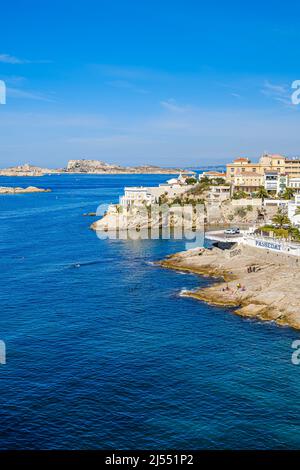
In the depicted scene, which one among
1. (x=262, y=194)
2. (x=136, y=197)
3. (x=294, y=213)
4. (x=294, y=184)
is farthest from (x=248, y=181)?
(x=294, y=213)

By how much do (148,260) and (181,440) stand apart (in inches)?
1762

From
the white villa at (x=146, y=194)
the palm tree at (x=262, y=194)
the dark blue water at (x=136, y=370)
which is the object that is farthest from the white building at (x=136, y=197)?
the dark blue water at (x=136, y=370)

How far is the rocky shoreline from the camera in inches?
1764

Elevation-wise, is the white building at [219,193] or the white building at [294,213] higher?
the white building at [219,193]

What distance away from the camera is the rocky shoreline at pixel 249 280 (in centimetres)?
4481

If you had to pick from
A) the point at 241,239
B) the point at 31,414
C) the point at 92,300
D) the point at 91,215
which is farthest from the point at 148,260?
the point at 91,215

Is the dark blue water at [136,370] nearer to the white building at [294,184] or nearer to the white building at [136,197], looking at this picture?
the white building at [136,197]

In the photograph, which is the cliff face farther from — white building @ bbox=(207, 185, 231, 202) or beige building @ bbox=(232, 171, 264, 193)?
beige building @ bbox=(232, 171, 264, 193)

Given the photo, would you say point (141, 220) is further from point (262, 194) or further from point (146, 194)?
point (262, 194)

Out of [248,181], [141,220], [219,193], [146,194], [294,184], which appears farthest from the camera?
[248,181]

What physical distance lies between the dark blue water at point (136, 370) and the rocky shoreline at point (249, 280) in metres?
2.33

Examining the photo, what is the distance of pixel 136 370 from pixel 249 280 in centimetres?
2329

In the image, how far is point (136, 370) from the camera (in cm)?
3341

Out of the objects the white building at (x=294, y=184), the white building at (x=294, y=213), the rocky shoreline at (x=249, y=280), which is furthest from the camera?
the white building at (x=294, y=184)
